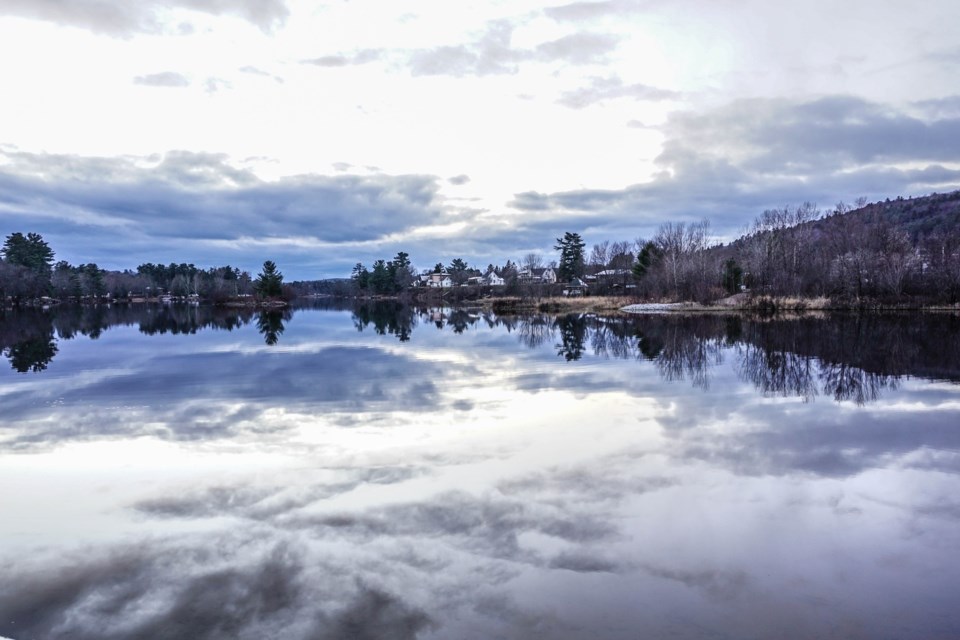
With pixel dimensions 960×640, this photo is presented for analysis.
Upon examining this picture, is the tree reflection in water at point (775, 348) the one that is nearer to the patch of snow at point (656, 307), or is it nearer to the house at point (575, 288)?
the patch of snow at point (656, 307)

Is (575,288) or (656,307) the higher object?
(575,288)

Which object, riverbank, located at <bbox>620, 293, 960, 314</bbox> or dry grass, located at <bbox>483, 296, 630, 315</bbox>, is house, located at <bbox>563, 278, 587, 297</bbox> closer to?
dry grass, located at <bbox>483, 296, 630, 315</bbox>

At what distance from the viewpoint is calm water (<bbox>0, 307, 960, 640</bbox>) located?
5324 mm

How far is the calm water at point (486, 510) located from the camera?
5.32 meters

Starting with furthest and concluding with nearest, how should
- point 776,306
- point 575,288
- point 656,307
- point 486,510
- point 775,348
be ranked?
point 575,288
point 656,307
point 776,306
point 775,348
point 486,510

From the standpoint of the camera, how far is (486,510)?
7699 millimetres

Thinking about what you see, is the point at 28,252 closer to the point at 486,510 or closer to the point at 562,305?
the point at 562,305

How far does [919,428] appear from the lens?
1180cm

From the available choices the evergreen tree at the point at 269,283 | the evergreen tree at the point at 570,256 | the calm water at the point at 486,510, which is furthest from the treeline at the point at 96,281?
the calm water at the point at 486,510

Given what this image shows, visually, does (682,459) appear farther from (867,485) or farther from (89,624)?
(89,624)

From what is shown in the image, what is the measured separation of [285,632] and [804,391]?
15.0 meters

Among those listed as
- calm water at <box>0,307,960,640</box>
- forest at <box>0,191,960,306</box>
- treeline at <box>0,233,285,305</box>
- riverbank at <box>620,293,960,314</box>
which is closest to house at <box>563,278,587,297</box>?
forest at <box>0,191,960,306</box>

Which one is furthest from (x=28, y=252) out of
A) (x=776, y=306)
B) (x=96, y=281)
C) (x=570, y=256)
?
(x=776, y=306)

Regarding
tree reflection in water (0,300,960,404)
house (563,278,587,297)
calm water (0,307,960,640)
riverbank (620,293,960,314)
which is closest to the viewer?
calm water (0,307,960,640)
